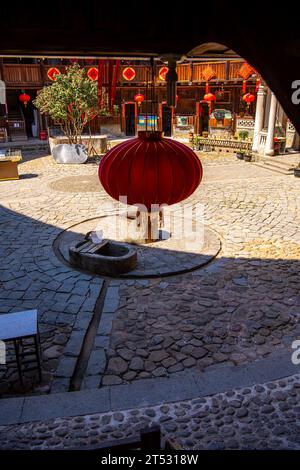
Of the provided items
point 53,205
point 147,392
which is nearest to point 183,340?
point 147,392

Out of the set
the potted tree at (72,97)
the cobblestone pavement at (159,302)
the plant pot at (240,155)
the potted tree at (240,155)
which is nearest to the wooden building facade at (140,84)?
the potted tree at (240,155)

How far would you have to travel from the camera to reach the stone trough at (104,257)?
7.95m

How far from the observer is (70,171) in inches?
704

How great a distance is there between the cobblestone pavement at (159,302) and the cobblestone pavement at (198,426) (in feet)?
2.18

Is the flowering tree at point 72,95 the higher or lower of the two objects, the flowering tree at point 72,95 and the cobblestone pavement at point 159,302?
the higher

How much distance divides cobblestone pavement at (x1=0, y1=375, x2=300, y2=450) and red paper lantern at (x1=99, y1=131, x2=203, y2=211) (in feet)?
8.64

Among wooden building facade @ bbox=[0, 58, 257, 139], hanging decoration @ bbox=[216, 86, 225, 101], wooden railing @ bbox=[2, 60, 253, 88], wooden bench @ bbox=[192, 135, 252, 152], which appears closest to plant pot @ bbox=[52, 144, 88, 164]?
wooden building facade @ bbox=[0, 58, 257, 139]

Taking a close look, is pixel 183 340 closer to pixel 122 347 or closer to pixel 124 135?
pixel 122 347

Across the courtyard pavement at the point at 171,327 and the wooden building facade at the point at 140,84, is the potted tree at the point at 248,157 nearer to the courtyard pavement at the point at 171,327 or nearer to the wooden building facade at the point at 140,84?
the wooden building facade at the point at 140,84

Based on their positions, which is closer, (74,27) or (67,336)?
(74,27)

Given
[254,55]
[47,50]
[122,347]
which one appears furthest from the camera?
[122,347]

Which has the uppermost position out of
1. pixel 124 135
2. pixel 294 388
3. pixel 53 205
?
pixel 124 135

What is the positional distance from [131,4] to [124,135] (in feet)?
92.8

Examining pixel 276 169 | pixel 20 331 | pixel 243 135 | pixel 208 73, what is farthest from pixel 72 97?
pixel 20 331
